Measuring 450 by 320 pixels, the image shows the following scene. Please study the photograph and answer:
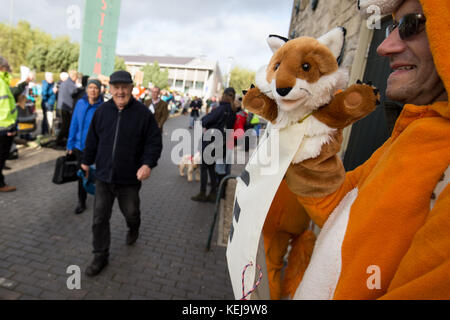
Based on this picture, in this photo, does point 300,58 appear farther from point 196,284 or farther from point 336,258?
point 196,284

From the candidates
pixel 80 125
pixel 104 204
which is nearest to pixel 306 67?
pixel 104 204

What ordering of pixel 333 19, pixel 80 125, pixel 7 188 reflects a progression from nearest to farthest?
pixel 333 19 → pixel 80 125 → pixel 7 188

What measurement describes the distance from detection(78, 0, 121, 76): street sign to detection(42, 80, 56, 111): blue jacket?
1271 millimetres

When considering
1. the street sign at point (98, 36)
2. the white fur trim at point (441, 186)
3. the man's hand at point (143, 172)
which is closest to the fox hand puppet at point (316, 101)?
the white fur trim at point (441, 186)

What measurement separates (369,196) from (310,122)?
0.41 meters

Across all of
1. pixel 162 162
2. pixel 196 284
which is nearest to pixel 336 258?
pixel 196 284

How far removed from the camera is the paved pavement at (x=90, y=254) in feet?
9.85

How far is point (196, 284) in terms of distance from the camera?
3344mm

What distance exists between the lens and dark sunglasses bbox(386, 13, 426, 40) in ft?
3.00

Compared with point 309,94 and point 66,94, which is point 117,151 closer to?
point 309,94

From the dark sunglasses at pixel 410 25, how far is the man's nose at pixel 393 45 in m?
0.02

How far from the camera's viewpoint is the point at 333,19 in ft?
13.6

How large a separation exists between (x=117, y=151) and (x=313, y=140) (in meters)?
2.61

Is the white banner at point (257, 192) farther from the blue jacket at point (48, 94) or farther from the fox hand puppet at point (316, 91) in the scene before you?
the blue jacket at point (48, 94)
